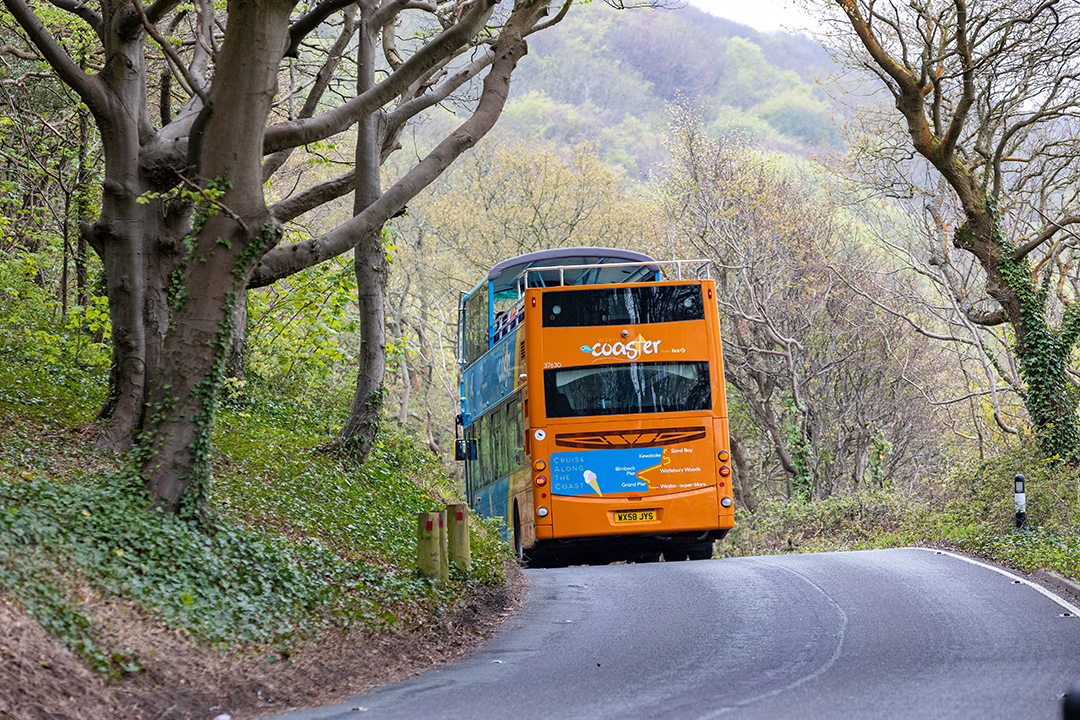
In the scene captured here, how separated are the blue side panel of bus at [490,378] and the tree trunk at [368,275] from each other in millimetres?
2437

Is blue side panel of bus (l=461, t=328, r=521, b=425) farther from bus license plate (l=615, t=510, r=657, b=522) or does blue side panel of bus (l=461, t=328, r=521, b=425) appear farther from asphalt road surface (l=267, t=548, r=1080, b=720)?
asphalt road surface (l=267, t=548, r=1080, b=720)

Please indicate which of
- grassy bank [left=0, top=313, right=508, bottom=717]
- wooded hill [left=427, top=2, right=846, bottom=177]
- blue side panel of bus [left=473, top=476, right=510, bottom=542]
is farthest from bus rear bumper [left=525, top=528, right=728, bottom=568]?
wooded hill [left=427, top=2, right=846, bottom=177]

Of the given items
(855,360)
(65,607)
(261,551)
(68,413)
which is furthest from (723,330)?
(65,607)

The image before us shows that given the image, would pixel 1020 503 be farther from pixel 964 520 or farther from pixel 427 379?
pixel 427 379

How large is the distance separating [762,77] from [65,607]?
267 ft

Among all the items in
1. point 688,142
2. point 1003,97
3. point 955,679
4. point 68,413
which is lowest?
point 955,679

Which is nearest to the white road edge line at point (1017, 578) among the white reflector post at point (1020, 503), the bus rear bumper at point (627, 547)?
the white reflector post at point (1020, 503)

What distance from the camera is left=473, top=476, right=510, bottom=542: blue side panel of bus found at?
62.1 feet

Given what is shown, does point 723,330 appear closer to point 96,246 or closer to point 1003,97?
point 1003,97

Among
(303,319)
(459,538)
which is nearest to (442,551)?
(459,538)

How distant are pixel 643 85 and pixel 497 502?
227 ft

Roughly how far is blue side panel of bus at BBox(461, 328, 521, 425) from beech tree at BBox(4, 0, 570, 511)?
2.80 m

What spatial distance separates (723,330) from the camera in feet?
107

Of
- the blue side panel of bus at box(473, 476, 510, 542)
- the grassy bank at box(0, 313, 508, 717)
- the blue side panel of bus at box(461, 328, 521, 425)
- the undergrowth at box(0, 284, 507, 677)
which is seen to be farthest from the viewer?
the blue side panel of bus at box(473, 476, 510, 542)
